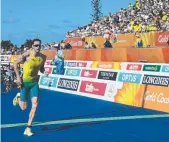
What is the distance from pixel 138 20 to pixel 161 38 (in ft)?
16.0

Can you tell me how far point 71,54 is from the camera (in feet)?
104

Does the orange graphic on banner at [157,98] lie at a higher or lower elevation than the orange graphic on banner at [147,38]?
lower

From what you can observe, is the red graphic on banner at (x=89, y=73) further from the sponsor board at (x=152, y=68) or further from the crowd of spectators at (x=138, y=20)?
the crowd of spectators at (x=138, y=20)

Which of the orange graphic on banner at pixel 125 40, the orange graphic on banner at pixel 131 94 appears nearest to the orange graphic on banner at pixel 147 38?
the orange graphic on banner at pixel 125 40

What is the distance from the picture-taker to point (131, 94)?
46.6ft

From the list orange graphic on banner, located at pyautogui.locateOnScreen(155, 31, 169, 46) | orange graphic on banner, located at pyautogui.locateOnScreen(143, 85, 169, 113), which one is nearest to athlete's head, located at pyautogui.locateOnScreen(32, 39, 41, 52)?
orange graphic on banner, located at pyautogui.locateOnScreen(143, 85, 169, 113)

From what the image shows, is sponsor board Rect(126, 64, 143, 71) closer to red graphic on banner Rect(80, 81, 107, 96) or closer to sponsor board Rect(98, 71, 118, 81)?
A: sponsor board Rect(98, 71, 118, 81)

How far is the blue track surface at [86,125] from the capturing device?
864 centimetres

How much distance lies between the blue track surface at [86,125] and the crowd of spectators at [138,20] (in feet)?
50.8

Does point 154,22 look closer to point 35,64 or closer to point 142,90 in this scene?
point 142,90

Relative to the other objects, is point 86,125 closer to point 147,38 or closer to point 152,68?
point 152,68

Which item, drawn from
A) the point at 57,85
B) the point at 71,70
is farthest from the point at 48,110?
the point at 71,70

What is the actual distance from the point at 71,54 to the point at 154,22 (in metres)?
7.05

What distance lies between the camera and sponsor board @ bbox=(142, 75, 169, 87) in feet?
52.9
